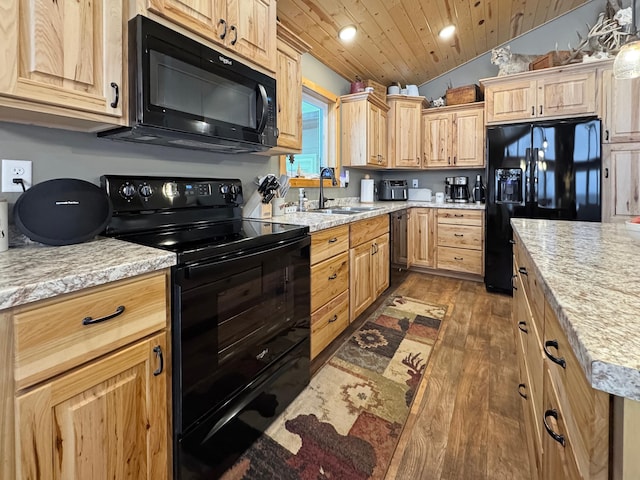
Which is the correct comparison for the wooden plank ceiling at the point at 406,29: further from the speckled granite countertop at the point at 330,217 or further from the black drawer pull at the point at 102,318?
the black drawer pull at the point at 102,318

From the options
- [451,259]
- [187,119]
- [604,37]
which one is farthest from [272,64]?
[604,37]

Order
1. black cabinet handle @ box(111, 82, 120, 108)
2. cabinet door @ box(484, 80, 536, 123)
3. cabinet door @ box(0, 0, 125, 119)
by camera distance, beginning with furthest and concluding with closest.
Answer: cabinet door @ box(484, 80, 536, 123), black cabinet handle @ box(111, 82, 120, 108), cabinet door @ box(0, 0, 125, 119)

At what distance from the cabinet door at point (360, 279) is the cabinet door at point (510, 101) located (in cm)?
218

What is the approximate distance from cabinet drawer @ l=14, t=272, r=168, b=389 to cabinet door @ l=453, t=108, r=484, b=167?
399cm

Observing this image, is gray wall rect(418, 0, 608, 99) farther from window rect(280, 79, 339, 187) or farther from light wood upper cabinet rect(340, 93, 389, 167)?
window rect(280, 79, 339, 187)

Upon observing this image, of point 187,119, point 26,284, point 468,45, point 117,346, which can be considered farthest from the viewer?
point 468,45

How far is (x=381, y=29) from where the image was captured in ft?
9.98

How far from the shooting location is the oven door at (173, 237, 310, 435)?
1.09m

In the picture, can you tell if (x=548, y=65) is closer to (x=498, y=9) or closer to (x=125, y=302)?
(x=498, y=9)

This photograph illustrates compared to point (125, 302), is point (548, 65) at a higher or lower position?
higher

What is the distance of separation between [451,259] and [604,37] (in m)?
2.64

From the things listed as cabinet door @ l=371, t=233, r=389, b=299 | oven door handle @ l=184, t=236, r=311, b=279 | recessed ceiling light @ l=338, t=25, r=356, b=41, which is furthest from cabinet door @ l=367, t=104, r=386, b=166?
oven door handle @ l=184, t=236, r=311, b=279

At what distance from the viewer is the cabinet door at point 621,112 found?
2.95m

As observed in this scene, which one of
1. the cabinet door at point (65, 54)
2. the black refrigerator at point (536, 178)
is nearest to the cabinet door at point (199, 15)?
the cabinet door at point (65, 54)
